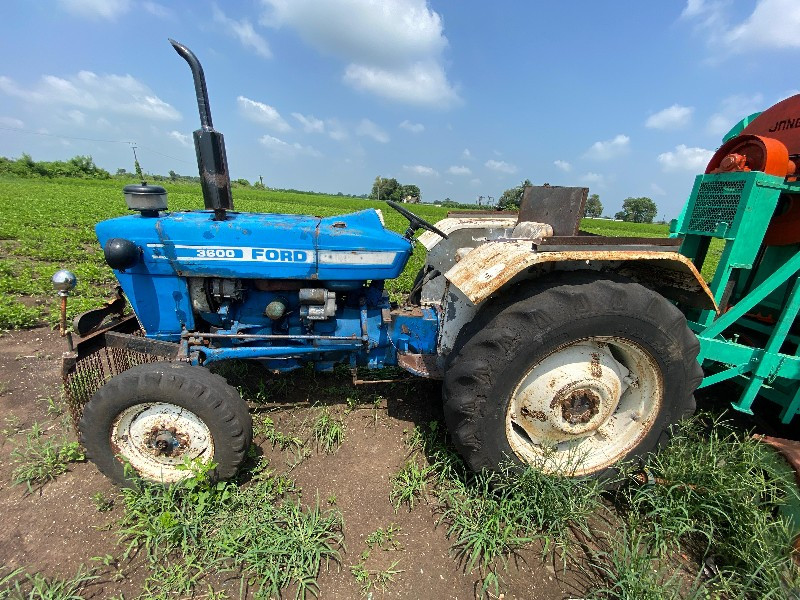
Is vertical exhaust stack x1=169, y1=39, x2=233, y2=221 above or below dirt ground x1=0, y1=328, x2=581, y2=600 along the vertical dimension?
above

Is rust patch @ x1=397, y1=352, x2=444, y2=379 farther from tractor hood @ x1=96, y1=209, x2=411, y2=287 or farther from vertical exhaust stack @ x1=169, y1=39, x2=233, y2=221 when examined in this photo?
vertical exhaust stack @ x1=169, y1=39, x2=233, y2=221

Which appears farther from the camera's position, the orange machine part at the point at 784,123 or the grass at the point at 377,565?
the orange machine part at the point at 784,123

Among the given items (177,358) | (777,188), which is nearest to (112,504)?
(177,358)

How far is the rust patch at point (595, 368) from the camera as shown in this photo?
2168mm

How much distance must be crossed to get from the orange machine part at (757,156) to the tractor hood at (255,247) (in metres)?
2.08

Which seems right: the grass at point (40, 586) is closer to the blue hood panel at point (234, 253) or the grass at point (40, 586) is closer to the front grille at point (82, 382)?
the front grille at point (82, 382)

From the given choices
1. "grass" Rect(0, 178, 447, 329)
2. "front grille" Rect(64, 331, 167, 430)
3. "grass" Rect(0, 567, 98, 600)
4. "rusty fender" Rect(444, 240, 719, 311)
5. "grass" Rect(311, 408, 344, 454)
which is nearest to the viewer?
"grass" Rect(0, 567, 98, 600)

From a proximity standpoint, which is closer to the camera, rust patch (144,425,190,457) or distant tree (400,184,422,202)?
rust patch (144,425,190,457)

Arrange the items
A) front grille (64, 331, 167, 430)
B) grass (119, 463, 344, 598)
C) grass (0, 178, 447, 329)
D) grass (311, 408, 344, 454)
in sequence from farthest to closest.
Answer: grass (0, 178, 447, 329) → grass (311, 408, 344, 454) → front grille (64, 331, 167, 430) → grass (119, 463, 344, 598)

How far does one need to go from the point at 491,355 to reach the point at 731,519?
1549 mm

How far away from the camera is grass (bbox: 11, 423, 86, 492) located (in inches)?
84.8

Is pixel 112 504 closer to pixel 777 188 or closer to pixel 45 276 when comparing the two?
pixel 777 188

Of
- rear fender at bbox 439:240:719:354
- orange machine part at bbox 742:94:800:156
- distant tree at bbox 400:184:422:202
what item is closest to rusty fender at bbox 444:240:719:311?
rear fender at bbox 439:240:719:354

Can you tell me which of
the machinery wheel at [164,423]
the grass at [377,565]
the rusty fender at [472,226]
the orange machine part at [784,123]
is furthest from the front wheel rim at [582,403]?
the orange machine part at [784,123]
